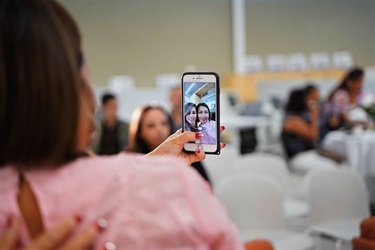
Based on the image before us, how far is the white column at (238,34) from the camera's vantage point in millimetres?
11688

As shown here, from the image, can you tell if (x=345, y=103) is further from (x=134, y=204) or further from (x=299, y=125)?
(x=134, y=204)

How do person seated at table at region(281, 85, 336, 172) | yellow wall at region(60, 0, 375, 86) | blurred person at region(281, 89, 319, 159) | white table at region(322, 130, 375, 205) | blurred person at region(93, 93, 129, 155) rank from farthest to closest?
1. yellow wall at region(60, 0, 375, 86)
2. blurred person at region(281, 89, 319, 159)
3. person seated at table at region(281, 85, 336, 172)
4. blurred person at region(93, 93, 129, 155)
5. white table at region(322, 130, 375, 205)

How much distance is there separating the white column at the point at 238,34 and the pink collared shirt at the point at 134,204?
1109 cm

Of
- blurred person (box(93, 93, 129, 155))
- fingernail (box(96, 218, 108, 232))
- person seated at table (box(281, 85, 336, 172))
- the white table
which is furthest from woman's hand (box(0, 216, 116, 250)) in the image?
person seated at table (box(281, 85, 336, 172))

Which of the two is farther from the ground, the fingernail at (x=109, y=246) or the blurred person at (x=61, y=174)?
the blurred person at (x=61, y=174)

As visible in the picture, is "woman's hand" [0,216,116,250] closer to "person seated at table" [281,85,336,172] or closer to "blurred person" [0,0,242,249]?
"blurred person" [0,0,242,249]

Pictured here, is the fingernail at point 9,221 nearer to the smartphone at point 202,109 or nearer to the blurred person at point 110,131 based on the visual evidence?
the smartphone at point 202,109

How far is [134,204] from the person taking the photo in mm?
682

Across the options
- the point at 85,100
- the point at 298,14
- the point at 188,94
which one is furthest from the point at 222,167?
the point at 298,14

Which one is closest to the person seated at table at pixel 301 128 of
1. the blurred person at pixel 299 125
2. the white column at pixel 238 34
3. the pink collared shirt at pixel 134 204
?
the blurred person at pixel 299 125

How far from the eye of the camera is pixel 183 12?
10.6 meters

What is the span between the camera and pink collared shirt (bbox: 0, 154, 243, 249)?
2.22 ft

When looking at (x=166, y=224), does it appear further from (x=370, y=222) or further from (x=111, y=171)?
(x=370, y=222)

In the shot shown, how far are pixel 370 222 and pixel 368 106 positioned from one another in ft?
8.03
